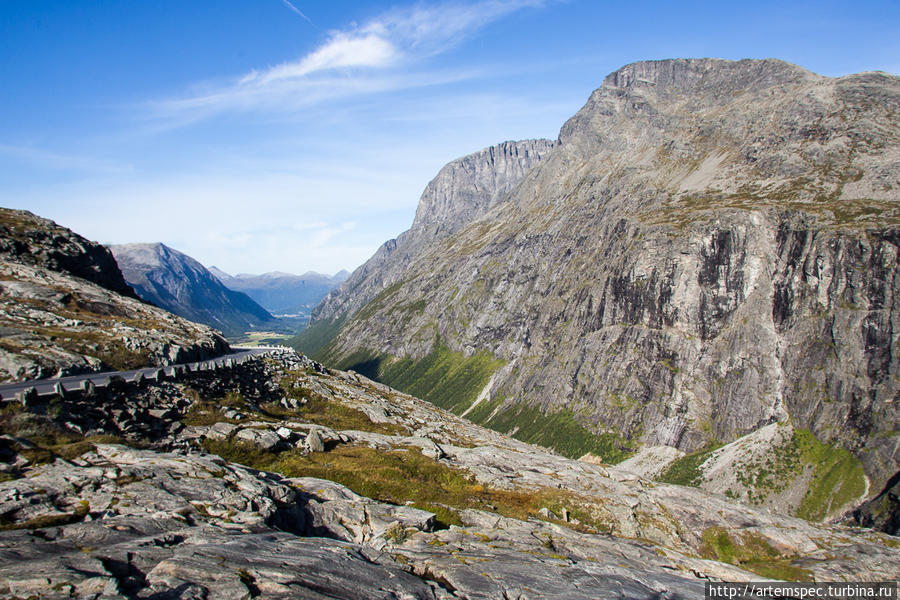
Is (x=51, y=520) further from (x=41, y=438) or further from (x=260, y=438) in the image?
(x=260, y=438)

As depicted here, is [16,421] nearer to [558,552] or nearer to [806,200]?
[558,552]

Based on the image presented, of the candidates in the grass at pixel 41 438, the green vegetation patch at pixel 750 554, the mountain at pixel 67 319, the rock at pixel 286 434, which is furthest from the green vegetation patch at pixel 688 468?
the grass at pixel 41 438

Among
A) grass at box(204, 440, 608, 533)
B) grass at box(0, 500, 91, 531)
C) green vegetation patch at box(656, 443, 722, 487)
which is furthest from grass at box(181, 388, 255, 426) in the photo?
green vegetation patch at box(656, 443, 722, 487)

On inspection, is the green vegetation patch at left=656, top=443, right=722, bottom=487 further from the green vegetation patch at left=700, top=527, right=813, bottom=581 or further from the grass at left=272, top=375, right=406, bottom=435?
the grass at left=272, top=375, right=406, bottom=435

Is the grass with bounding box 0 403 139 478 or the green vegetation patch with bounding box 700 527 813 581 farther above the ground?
the grass with bounding box 0 403 139 478

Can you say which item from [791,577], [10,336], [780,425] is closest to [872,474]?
[780,425]

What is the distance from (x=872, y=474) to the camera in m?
141

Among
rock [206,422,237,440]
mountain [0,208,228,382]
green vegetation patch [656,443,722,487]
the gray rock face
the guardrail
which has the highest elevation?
the gray rock face

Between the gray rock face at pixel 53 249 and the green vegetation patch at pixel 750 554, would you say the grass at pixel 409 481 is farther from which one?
the gray rock face at pixel 53 249

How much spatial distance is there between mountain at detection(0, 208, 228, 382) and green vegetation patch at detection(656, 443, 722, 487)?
157895mm

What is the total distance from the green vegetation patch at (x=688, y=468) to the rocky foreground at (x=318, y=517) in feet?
326

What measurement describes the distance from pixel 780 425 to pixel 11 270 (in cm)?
22459

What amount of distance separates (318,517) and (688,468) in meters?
177

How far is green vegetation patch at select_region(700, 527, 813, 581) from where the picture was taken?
Answer: 4841 cm
